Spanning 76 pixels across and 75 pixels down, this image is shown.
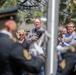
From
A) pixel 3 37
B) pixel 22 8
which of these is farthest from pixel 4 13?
pixel 22 8

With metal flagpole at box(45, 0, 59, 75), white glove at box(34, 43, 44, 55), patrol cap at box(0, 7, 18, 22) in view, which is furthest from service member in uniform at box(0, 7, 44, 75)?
metal flagpole at box(45, 0, 59, 75)

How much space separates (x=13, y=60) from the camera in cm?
320

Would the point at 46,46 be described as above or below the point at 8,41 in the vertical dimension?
below

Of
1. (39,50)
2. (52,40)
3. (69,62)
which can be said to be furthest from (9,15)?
(52,40)

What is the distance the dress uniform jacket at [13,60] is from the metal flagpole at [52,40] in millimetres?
1631

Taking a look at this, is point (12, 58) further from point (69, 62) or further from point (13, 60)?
point (69, 62)

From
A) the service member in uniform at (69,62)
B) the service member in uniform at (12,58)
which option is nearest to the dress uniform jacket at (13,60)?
the service member in uniform at (12,58)

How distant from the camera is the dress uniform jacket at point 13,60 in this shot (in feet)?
10.5

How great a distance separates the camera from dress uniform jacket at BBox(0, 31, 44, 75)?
3.20 m

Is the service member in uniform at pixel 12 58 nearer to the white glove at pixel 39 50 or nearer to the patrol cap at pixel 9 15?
the patrol cap at pixel 9 15

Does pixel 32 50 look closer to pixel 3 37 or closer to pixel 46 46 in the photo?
pixel 3 37

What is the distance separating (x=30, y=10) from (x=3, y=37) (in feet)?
39.8

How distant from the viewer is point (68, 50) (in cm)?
333

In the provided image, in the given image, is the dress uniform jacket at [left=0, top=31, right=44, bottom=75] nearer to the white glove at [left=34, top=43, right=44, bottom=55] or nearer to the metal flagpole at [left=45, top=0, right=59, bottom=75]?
the white glove at [left=34, top=43, right=44, bottom=55]
